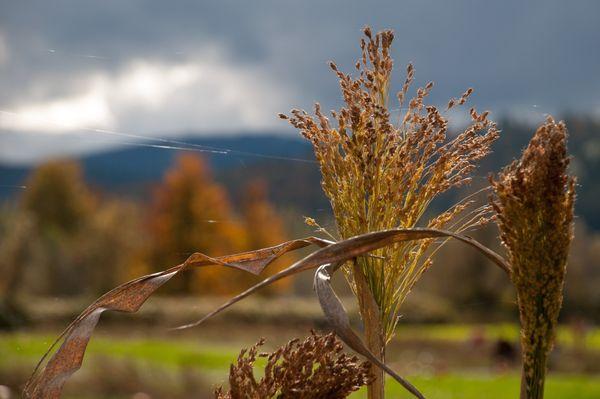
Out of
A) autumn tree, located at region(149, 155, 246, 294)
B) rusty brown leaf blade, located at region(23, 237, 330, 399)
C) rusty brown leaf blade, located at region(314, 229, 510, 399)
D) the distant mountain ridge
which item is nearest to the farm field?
rusty brown leaf blade, located at region(23, 237, 330, 399)

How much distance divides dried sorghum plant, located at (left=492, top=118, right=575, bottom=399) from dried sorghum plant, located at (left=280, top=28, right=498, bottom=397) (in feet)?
1.01

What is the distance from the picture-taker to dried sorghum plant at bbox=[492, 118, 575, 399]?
166 centimetres

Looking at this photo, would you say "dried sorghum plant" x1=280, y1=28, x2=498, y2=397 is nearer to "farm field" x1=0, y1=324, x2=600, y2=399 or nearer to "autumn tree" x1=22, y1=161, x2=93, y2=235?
"farm field" x1=0, y1=324, x2=600, y2=399

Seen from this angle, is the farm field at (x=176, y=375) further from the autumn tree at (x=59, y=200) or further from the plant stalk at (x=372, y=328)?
the autumn tree at (x=59, y=200)

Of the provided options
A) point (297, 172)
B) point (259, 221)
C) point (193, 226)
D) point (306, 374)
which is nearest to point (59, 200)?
point (259, 221)

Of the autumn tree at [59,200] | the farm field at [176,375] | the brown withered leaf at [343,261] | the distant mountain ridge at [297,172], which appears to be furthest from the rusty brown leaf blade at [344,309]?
the autumn tree at [59,200]

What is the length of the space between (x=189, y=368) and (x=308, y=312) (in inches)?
500

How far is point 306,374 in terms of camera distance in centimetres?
179

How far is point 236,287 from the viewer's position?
45.9 meters

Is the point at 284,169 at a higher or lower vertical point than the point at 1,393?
higher

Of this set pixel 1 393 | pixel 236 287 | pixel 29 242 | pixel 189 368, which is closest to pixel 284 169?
pixel 236 287

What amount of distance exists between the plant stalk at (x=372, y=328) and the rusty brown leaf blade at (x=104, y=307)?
16cm

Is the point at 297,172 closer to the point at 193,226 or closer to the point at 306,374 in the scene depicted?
the point at 193,226

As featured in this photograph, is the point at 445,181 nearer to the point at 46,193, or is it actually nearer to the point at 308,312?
the point at 308,312
